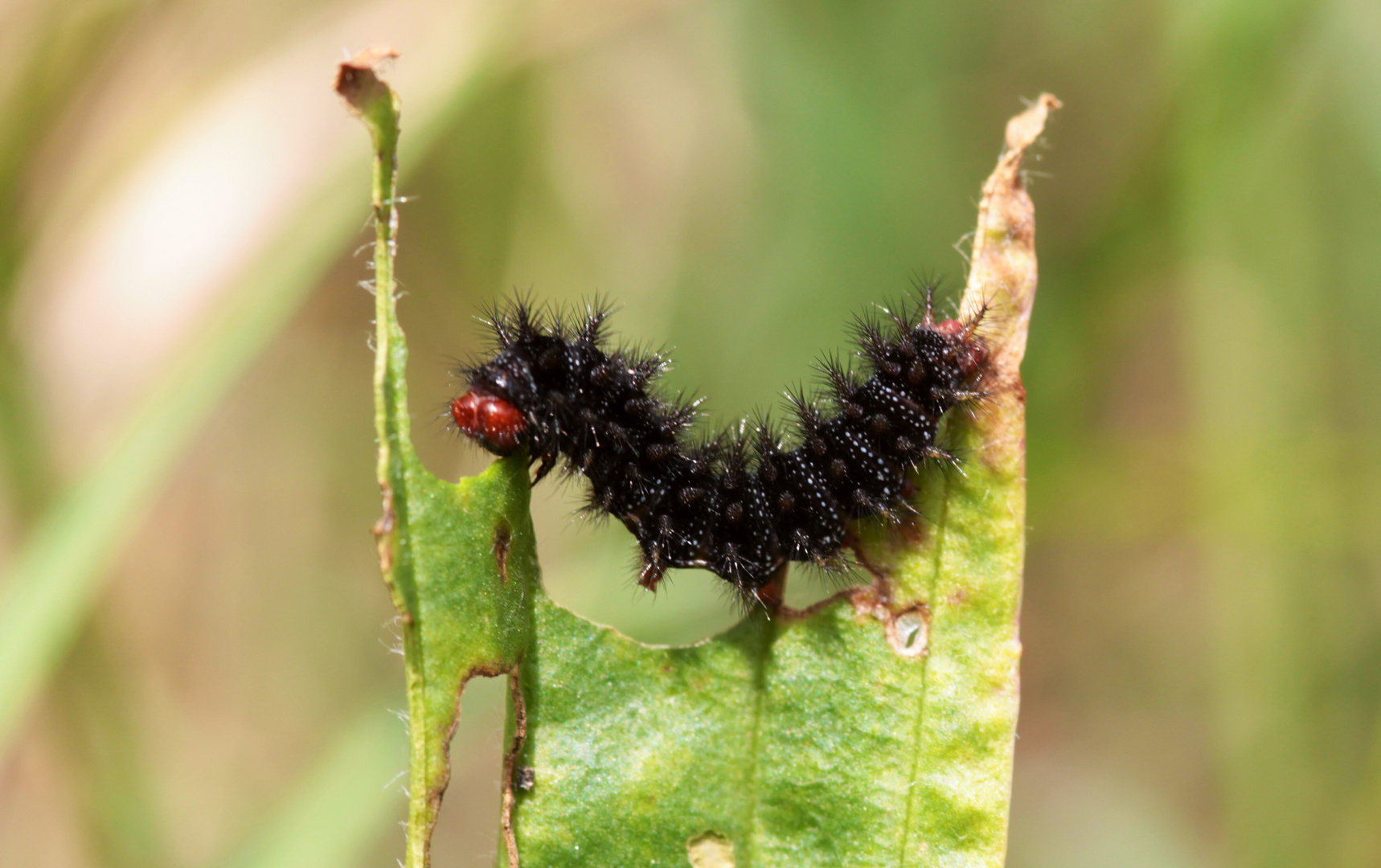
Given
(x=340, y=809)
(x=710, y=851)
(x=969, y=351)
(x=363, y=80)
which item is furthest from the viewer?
(x=340, y=809)

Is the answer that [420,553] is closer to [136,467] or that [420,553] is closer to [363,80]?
[363,80]

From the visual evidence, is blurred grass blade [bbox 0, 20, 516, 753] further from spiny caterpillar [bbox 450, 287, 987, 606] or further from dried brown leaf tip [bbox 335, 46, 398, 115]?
dried brown leaf tip [bbox 335, 46, 398, 115]

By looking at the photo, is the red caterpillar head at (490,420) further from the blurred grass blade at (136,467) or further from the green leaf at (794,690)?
the blurred grass blade at (136,467)

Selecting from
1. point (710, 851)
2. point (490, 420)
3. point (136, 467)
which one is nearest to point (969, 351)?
point (490, 420)

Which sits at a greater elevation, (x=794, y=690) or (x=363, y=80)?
(x=363, y=80)

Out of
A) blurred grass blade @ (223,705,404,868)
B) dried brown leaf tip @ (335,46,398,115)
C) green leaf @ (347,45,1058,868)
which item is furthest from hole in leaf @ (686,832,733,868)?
blurred grass blade @ (223,705,404,868)

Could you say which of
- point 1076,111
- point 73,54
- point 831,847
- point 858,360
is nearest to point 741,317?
point 1076,111
